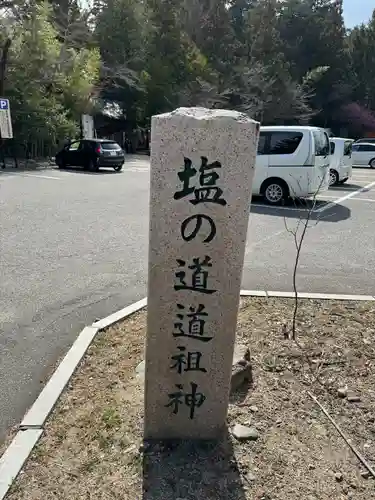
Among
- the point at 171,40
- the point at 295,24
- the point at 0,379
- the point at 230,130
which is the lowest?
the point at 0,379

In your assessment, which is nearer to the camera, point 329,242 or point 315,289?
point 315,289

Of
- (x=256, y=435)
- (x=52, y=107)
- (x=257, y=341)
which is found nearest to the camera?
(x=256, y=435)

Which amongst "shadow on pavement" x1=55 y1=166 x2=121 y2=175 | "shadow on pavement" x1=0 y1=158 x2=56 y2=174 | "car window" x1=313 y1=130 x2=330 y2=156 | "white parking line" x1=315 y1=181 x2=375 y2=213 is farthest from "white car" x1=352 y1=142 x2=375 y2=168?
"shadow on pavement" x1=0 y1=158 x2=56 y2=174

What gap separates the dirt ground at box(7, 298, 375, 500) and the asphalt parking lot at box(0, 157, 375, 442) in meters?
0.50

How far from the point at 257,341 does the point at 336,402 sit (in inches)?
32.9

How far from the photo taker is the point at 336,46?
36.3 m

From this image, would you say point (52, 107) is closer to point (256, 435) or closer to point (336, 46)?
point (256, 435)

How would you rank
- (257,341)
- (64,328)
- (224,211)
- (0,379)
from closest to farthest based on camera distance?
(224,211) → (0,379) → (257,341) → (64,328)

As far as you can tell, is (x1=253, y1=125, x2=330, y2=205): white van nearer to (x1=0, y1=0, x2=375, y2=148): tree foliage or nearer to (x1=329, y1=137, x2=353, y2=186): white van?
(x1=329, y1=137, x2=353, y2=186): white van

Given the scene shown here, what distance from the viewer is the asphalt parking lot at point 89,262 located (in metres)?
3.61

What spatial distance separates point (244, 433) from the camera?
2.48 m

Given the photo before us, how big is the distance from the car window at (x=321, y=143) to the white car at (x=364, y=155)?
43.1 ft

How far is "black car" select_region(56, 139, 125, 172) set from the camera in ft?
53.9

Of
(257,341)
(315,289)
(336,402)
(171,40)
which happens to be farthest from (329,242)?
(171,40)
